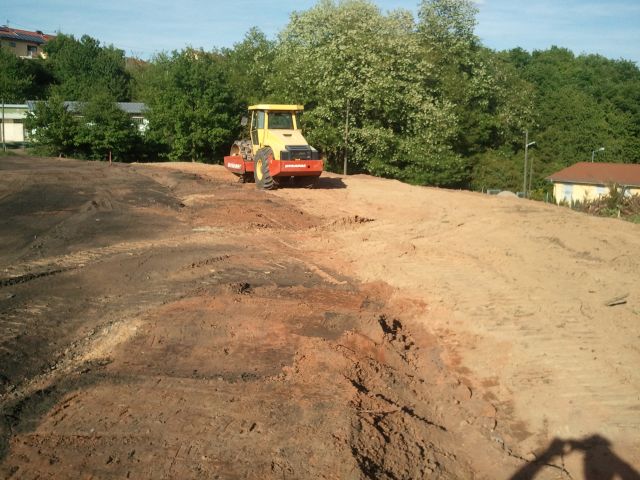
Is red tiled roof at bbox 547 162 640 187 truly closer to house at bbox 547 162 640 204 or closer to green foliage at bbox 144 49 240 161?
house at bbox 547 162 640 204

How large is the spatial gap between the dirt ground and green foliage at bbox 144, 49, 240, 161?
2462 cm

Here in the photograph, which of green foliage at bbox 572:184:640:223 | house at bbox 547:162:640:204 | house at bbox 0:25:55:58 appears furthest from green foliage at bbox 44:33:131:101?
green foliage at bbox 572:184:640:223

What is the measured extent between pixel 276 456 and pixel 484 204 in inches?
581

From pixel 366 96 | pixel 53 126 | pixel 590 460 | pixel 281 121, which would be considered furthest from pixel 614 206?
pixel 53 126

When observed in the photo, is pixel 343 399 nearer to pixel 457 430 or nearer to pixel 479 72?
pixel 457 430

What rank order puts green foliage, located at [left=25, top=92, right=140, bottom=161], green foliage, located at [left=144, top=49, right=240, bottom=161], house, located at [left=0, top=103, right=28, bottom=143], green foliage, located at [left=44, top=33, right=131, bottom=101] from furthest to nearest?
1. green foliage, located at [left=44, top=33, right=131, bottom=101]
2. house, located at [left=0, top=103, right=28, bottom=143]
3. green foliage, located at [left=144, top=49, right=240, bottom=161]
4. green foliage, located at [left=25, top=92, right=140, bottom=161]

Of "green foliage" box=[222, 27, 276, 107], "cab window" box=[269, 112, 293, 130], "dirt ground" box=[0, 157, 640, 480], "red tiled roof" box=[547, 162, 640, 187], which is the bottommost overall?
"dirt ground" box=[0, 157, 640, 480]

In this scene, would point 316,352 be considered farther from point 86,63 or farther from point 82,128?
point 86,63

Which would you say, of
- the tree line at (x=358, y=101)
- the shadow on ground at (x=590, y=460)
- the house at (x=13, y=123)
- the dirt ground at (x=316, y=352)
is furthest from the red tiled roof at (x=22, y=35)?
the shadow on ground at (x=590, y=460)

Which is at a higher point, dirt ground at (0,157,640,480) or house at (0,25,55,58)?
house at (0,25,55,58)

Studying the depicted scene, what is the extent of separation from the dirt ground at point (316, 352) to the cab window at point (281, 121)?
7.13m

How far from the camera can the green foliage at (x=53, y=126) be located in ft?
114

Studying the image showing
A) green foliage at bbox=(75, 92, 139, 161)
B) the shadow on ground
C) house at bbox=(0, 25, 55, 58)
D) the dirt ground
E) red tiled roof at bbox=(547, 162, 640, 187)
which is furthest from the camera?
house at bbox=(0, 25, 55, 58)

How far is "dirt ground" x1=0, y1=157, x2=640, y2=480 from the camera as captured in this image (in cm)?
485
